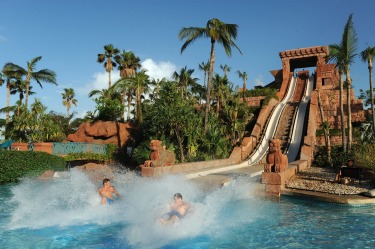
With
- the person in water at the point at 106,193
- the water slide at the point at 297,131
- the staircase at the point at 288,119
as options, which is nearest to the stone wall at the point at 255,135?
the staircase at the point at 288,119

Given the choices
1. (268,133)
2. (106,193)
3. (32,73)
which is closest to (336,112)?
(268,133)

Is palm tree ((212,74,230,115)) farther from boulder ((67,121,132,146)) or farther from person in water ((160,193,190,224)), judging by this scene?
person in water ((160,193,190,224))

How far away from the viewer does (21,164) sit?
15055 millimetres

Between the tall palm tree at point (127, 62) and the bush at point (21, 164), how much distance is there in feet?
70.4

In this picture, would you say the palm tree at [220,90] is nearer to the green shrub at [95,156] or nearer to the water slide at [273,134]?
the water slide at [273,134]

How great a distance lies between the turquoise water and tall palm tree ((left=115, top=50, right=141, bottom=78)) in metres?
27.6

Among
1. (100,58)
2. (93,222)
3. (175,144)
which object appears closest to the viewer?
(93,222)

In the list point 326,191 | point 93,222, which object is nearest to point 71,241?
point 93,222

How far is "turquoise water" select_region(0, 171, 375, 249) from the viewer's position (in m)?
6.18

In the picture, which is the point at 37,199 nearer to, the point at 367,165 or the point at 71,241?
the point at 71,241

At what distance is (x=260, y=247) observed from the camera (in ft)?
19.5

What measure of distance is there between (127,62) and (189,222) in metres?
32.9

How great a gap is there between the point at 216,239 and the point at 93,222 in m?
3.26

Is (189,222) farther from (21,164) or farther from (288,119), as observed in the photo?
(288,119)
